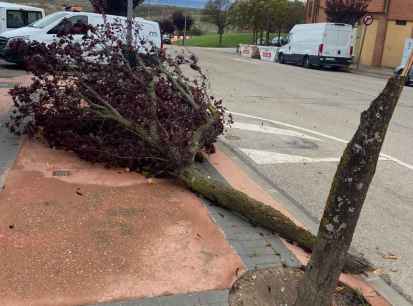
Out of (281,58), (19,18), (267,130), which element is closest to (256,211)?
(267,130)

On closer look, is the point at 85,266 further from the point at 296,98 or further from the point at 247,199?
the point at 296,98

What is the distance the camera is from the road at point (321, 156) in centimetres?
426

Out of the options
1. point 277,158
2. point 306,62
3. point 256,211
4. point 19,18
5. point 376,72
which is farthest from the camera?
point 306,62

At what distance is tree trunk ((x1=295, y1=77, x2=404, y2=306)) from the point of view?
2.39m

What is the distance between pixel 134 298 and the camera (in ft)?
9.62

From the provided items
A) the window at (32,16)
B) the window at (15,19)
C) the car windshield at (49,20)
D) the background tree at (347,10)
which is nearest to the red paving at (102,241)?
the car windshield at (49,20)

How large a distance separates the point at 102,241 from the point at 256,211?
139 cm

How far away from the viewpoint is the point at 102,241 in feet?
11.7

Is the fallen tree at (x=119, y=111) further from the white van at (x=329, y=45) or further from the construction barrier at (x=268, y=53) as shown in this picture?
the construction barrier at (x=268, y=53)

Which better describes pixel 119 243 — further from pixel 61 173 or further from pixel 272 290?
pixel 61 173

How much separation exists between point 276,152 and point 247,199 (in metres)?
2.80

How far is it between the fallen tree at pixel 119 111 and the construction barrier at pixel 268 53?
92.7 feet

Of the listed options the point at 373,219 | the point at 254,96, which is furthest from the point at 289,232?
the point at 254,96

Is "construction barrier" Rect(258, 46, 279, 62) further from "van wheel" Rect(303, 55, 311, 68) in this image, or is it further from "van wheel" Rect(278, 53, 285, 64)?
"van wheel" Rect(303, 55, 311, 68)
